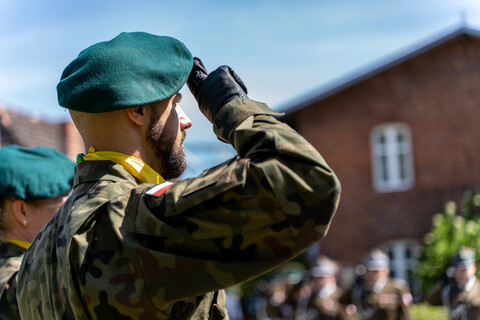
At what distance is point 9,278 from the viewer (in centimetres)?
357

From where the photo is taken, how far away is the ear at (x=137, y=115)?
2270mm

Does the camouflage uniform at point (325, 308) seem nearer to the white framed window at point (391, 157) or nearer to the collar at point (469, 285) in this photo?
the collar at point (469, 285)

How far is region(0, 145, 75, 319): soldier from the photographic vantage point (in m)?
3.70

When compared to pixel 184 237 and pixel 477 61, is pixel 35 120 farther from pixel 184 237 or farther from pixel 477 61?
pixel 184 237

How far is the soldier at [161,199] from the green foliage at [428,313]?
35.0 feet

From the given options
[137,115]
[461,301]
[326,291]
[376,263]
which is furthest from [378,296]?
[137,115]

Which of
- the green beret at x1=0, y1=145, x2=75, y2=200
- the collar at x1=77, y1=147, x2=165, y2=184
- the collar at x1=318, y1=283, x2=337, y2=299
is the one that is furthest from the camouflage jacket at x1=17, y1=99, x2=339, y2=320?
the collar at x1=318, y1=283, x2=337, y2=299

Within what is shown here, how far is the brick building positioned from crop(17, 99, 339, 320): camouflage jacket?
70.7ft

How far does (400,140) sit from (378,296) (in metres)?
10.1

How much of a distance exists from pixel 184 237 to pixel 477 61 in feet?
72.9

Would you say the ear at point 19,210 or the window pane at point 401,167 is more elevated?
the ear at point 19,210

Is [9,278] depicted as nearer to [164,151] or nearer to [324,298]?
[164,151]

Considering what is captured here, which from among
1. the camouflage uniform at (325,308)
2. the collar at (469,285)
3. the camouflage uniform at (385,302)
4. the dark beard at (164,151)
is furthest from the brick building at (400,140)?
the dark beard at (164,151)

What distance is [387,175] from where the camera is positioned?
23.8 m
